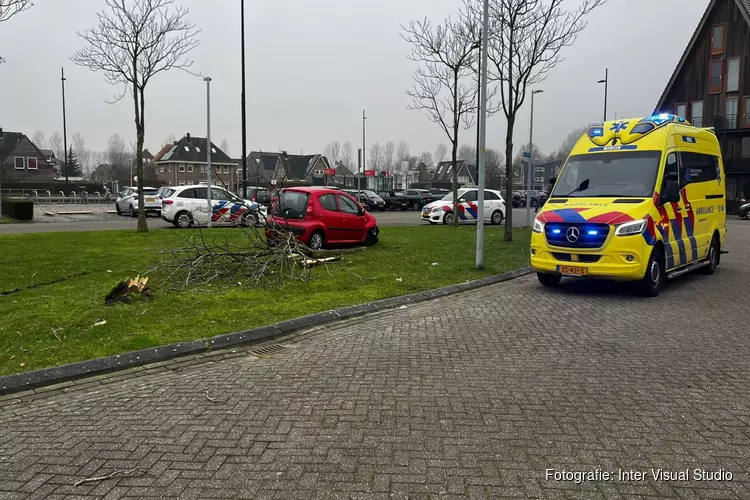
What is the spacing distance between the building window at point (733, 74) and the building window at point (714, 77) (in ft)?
2.01

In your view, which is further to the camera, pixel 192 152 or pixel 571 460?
pixel 192 152

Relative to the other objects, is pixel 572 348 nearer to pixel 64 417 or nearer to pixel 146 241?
pixel 64 417

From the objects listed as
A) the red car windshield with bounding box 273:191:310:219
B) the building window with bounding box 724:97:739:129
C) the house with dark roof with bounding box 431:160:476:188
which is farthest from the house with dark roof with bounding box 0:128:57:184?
the building window with bounding box 724:97:739:129

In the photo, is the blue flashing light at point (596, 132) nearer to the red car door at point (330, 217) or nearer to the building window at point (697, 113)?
the red car door at point (330, 217)

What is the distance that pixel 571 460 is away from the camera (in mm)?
3385

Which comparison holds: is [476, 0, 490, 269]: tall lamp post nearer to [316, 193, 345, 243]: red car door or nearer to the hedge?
[316, 193, 345, 243]: red car door

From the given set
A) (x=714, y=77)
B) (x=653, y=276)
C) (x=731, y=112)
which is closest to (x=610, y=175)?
(x=653, y=276)

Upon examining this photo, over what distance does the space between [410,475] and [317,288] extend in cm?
586

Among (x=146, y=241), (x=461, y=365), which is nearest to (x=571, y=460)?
(x=461, y=365)

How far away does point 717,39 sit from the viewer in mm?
41250

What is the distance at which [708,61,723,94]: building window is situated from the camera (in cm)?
4138

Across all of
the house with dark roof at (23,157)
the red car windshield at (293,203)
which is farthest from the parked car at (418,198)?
the house with dark roof at (23,157)

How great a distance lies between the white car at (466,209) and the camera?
24.0 m

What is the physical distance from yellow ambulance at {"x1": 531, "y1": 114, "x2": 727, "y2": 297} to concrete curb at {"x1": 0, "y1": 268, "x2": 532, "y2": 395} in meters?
2.56
